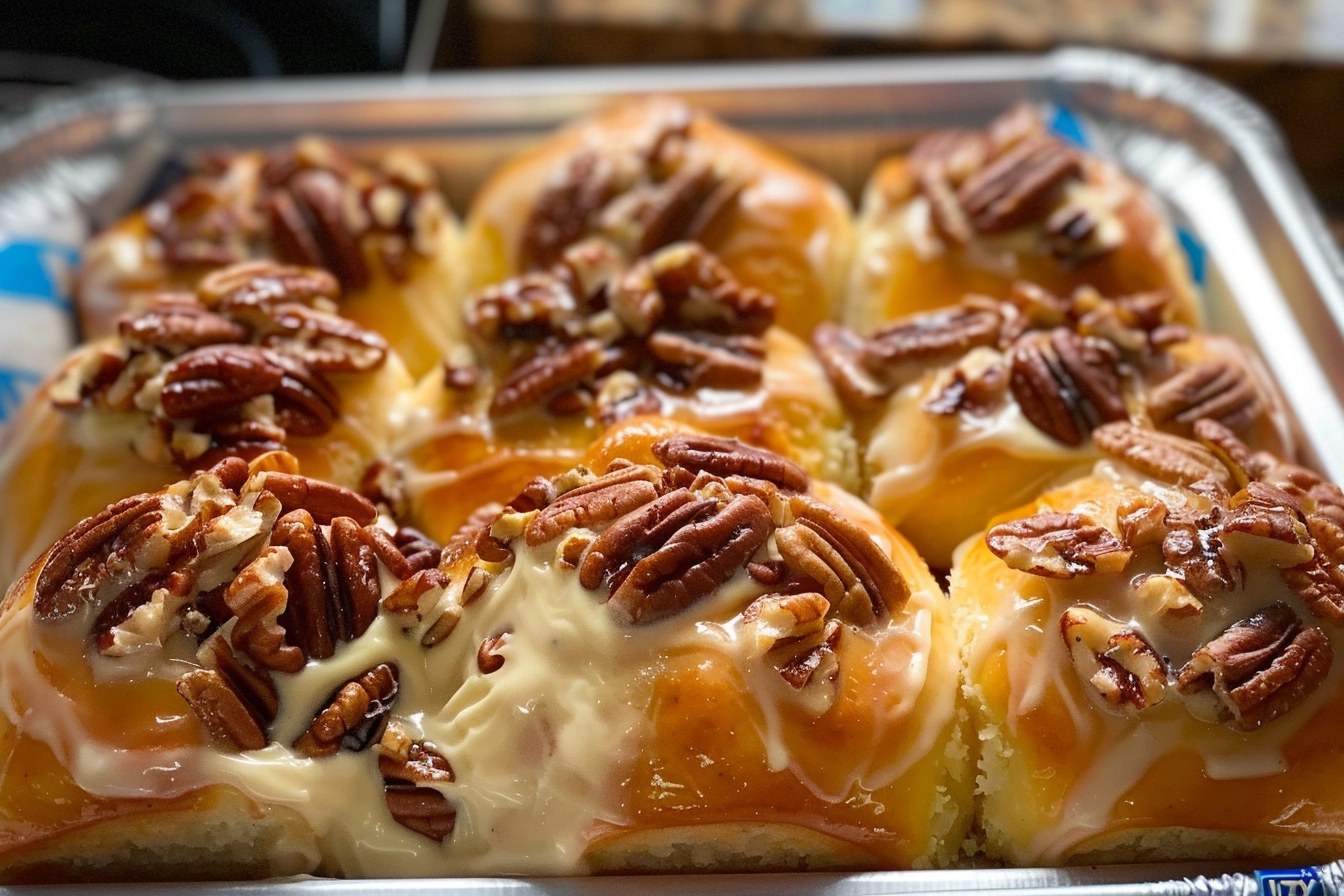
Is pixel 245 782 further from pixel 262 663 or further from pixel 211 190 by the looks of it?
pixel 211 190

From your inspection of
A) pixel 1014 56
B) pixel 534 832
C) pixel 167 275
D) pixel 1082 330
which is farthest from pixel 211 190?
pixel 1014 56

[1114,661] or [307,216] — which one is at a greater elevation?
[307,216]

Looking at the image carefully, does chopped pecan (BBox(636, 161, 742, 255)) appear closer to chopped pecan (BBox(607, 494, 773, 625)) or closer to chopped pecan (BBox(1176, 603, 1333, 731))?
chopped pecan (BBox(607, 494, 773, 625))

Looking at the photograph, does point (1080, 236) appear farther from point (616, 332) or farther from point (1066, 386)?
point (616, 332)

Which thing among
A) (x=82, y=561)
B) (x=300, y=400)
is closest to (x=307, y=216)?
(x=300, y=400)

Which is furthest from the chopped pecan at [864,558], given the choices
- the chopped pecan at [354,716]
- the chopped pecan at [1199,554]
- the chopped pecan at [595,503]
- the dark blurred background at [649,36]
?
the dark blurred background at [649,36]

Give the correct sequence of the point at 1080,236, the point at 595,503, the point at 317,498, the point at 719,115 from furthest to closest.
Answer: the point at 719,115 → the point at 1080,236 → the point at 317,498 → the point at 595,503

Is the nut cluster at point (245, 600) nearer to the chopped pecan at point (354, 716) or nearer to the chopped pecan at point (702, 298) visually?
the chopped pecan at point (354, 716)
